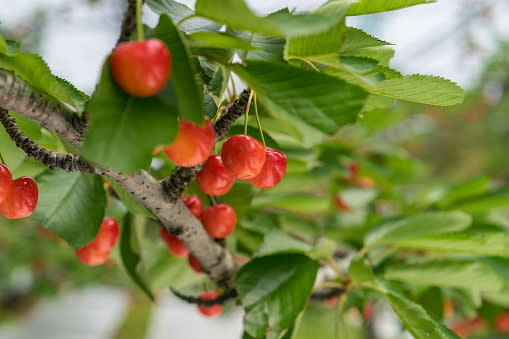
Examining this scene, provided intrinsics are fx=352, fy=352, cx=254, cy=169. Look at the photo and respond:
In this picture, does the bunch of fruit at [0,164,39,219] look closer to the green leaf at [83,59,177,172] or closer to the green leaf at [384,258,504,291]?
the green leaf at [83,59,177,172]

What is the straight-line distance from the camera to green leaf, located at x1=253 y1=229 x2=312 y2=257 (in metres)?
0.35

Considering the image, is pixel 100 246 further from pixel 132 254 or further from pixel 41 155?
pixel 41 155

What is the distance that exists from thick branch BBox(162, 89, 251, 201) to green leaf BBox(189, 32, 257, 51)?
43 mm

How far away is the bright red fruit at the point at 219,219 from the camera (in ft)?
1.06

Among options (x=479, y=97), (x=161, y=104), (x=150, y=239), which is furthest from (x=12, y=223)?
(x=479, y=97)

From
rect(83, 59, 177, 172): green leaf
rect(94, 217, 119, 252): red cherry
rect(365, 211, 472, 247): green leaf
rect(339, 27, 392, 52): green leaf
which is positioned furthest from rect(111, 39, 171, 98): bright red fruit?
rect(365, 211, 472, 247): green leaf

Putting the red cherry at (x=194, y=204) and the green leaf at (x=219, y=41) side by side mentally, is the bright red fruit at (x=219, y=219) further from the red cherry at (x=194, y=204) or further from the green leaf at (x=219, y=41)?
the green leaf at (x=219, y=41)

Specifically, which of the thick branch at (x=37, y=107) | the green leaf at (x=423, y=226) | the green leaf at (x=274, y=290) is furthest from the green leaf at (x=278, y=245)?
the thick branch at (x=37, y=107)

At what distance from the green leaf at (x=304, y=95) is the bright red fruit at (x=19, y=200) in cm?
18

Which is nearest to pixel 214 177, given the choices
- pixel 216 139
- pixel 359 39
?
pixel 216 139

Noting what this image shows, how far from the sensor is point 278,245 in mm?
361

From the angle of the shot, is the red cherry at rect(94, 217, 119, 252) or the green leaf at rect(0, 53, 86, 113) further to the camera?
the red cherry at rect(94, 217, 119, 252)

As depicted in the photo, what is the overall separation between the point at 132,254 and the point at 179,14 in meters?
0.26

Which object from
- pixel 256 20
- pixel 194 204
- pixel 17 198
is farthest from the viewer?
pixel 194 204
